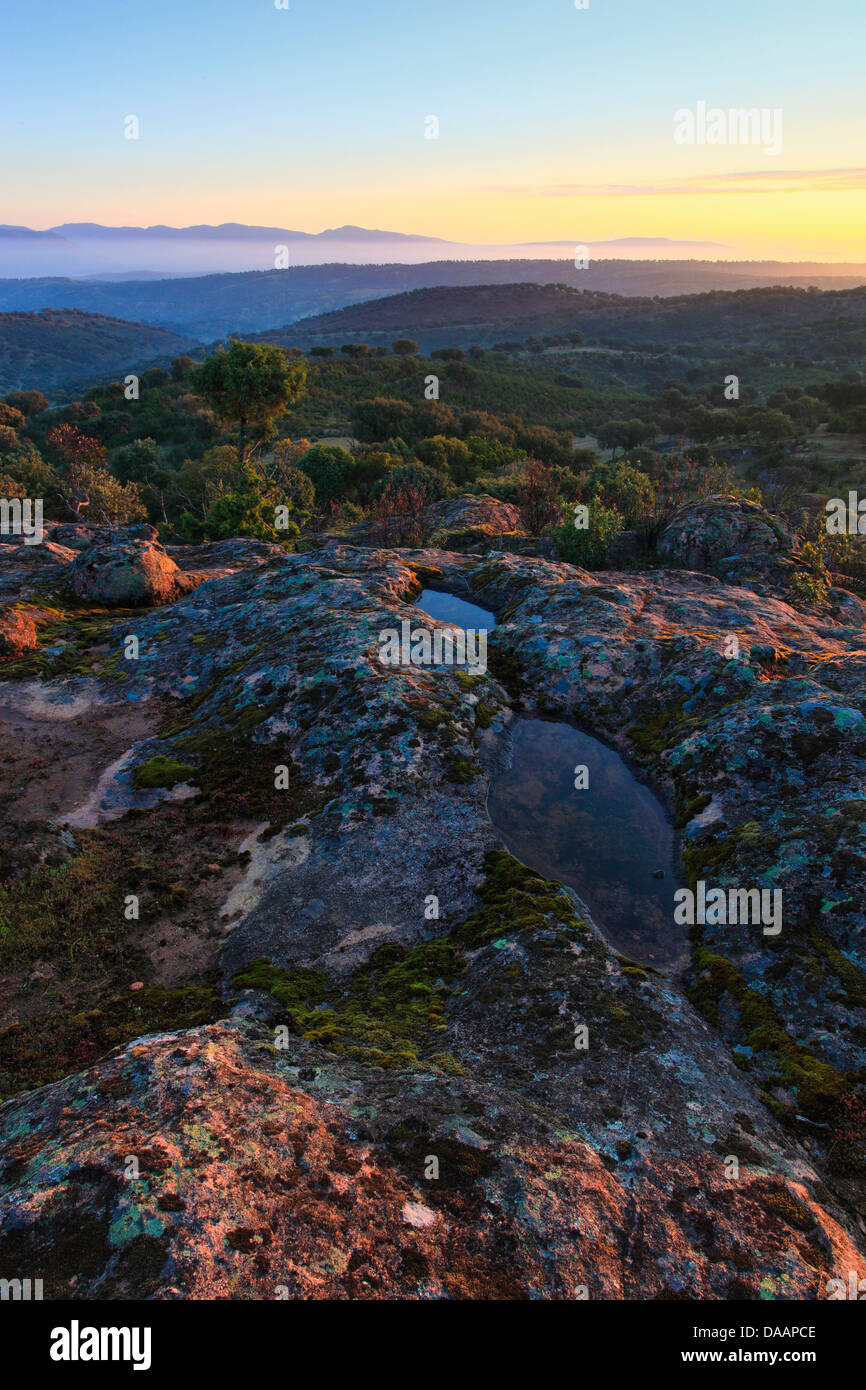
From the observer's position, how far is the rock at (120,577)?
29672 mm

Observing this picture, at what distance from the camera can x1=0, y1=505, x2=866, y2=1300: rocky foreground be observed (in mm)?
6941

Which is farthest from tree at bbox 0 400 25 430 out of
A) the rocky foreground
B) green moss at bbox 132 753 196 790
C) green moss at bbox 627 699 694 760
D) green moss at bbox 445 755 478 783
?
green moss at bbox 627 699 694 760

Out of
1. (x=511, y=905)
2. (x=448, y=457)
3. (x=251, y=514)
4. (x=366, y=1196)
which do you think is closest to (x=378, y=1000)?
(x=511, y=905)

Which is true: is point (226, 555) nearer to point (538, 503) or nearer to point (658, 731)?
point (538, 503)

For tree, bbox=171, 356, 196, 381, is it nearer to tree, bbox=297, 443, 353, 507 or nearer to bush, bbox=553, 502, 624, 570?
tree, bbox=297, 443, 353, 507

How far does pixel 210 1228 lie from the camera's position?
643 cm

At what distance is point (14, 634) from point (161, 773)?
37.7 ft

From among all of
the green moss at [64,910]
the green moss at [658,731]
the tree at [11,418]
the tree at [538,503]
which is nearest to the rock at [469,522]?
the tree at [538,503]

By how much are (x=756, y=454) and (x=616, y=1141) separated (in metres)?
88.7

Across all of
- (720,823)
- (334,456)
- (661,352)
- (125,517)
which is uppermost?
(661,352)

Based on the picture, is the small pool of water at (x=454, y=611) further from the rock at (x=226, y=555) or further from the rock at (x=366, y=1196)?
the rock at (x=366, y=1196)

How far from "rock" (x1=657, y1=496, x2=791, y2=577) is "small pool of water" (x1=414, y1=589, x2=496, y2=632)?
12807 mm
